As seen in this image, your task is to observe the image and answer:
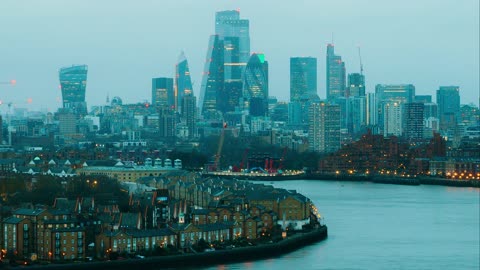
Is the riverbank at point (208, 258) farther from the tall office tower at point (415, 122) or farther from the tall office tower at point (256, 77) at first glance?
the tall office tower at point (256, 77)

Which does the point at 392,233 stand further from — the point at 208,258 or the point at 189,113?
the point at 189,113

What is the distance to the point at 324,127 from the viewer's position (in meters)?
43.9

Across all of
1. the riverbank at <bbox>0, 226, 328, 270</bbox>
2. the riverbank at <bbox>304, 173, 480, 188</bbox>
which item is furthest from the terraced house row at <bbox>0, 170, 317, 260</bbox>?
the riverbank at <bbox>304, 173, 480, 188</bbox>

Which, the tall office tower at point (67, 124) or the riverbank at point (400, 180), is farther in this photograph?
the tall office tower at point (67, 124)

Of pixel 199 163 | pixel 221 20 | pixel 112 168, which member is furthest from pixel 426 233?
pixel 221 20

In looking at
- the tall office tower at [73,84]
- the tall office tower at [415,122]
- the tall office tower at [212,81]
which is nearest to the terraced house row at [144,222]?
the tall office tower at [415,122]

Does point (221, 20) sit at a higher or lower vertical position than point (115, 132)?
higher

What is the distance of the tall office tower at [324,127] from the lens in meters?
43.2

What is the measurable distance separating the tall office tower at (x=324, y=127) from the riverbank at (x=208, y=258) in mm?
28920

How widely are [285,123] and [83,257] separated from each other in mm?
52870

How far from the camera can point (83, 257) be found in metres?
12.0

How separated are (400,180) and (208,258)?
17.3m

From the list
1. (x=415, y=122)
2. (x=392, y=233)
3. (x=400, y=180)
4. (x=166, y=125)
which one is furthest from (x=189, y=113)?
(x=392, y=233)

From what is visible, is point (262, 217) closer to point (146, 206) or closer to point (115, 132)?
point (146, 206)
